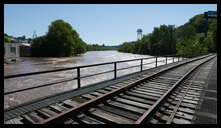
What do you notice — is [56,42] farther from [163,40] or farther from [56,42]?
[163,40]

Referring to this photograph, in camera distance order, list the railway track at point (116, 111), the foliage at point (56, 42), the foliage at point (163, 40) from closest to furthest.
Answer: the railway track at point (116, 111)
the foliage at point (56, 42)
the foliage at point (163, 40)

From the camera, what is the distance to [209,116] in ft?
12.1

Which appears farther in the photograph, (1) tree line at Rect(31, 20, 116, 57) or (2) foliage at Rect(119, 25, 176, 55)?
(2) foliage at Rect(119, 25, 176, 55)

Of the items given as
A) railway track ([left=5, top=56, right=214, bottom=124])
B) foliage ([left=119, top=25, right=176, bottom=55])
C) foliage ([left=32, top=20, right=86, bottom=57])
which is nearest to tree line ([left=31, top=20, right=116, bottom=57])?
foliage ([left=32, top=20, right=86, bottom=57])

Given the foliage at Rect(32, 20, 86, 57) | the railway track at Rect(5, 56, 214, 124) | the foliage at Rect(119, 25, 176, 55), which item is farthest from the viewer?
the foliage at Rect(119, 25, 176, 55)

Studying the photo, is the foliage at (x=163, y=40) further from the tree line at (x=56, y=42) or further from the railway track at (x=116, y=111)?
the railway track at (x=116, y=111)

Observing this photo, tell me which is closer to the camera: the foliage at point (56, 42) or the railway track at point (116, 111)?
the railway track at point (116, 111)

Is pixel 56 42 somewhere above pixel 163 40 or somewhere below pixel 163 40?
below

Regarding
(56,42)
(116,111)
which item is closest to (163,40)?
(56,42)

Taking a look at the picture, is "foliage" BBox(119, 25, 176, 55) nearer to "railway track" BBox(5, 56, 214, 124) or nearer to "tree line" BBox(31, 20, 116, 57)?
"tree line" BBox(31, 20, 116, 57)

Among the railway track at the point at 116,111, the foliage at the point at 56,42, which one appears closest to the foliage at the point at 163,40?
the foliage at the point at 56,42

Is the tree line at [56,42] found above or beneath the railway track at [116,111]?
above

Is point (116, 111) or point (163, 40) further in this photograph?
point (163, 40)
